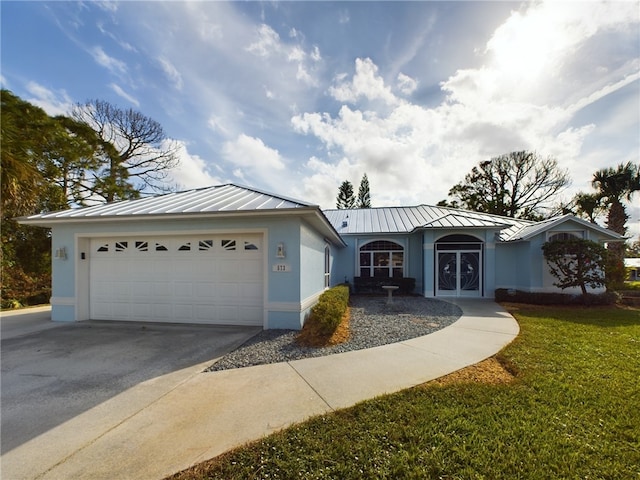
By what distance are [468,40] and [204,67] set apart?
8.06 metres

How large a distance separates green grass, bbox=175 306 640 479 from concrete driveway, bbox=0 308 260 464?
2.13m

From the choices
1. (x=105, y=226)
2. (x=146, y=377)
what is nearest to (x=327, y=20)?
(x=105, y=226)

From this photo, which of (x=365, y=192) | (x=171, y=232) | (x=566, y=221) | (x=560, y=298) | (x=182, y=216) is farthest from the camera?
(x=365, y=192)

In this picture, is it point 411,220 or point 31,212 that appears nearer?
point 31,212

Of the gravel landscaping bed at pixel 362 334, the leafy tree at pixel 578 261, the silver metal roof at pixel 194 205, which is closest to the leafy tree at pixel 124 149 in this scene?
the silver metal roof at pixel 194 205

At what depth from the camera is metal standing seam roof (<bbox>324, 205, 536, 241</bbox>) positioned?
13.4 metres

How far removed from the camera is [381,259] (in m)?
Answer: 16.4

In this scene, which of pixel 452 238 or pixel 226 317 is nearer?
pixel 226 317

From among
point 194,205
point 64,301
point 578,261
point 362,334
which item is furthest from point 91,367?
point 578,261

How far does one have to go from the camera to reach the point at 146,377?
4.46 m

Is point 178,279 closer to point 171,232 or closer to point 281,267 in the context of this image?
point 171,232

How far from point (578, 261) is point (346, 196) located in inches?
1421

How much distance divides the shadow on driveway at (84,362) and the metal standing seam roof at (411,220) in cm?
1072

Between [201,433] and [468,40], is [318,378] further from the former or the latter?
[468,40]
